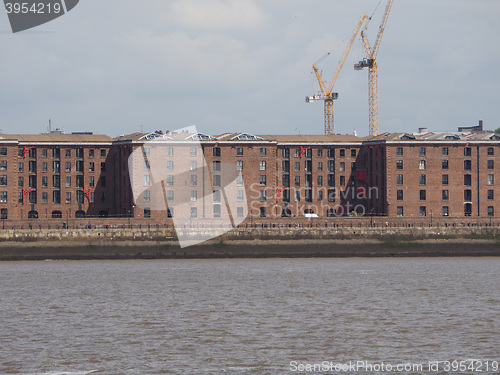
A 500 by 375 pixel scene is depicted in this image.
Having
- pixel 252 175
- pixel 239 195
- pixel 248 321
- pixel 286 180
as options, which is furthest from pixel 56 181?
pixel 248 321

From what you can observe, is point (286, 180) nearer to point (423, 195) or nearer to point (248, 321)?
point (423, 195)

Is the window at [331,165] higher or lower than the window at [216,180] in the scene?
higher

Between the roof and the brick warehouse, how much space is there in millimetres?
→ 153

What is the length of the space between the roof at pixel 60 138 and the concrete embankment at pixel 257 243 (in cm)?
4237

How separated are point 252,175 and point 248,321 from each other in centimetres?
8959

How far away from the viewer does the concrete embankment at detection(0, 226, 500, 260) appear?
101 meters

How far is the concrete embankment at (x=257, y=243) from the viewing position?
331ft

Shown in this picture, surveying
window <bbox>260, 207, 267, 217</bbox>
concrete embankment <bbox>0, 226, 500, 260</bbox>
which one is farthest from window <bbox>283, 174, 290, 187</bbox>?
concrete embankment <bbox>0, 226, 500, 260</bbox>

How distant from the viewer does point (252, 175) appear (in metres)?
140

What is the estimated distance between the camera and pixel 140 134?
462 feet

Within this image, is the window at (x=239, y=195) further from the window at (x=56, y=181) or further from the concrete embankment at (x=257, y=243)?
the concrete embankment at (x=257, y=243)

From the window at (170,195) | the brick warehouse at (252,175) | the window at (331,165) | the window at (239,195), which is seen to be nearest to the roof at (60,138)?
the brick warehouse at (252,175)

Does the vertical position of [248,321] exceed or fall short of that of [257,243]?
it falls short

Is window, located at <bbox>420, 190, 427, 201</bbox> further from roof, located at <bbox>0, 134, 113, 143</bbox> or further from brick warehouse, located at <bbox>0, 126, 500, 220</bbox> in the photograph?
roof, located at <bbox>0, 134, 113, 143</bbox>
